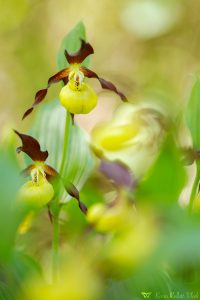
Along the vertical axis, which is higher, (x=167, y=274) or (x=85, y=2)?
(x=85, y=2)

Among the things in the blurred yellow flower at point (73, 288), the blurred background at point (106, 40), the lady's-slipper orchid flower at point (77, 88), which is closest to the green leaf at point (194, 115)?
the lady's-slipper orchid flower at point (77, 88)

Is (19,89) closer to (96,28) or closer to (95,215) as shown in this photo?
(96,28)

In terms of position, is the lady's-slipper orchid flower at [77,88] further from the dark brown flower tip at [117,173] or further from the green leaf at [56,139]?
the dark brown flower tip at [117,173]

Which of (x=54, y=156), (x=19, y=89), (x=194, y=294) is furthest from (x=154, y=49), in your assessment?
(x=194, y=294)

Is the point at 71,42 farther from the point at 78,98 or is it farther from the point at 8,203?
the point at 8,203

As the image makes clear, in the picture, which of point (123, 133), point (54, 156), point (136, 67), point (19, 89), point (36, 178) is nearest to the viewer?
point (123, 133)
